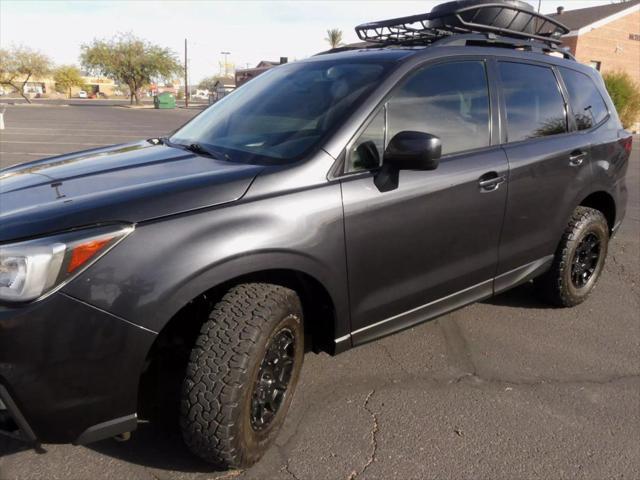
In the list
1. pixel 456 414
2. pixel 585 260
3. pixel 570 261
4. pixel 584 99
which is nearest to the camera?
pixel 456 414

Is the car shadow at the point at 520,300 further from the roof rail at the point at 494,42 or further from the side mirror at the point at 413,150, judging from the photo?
the side mirror at the point at 413,150

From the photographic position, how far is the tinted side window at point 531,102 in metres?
3.31

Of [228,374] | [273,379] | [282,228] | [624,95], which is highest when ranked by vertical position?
[624,95]

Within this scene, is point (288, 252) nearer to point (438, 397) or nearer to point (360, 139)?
point (360, 139)

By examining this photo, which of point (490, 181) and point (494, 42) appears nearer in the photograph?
point (490, 181)

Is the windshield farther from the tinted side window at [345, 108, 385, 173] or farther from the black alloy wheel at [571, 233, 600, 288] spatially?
the black alloy wheel at [571, 233, 600, 288]

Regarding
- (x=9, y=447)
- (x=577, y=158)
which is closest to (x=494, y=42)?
(x=577, y=158)

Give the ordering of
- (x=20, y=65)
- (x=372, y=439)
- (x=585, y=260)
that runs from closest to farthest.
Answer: (x=372, y=439) < (x=585, y=260) < (x=20, y=65)

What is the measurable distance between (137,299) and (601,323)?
11.0 ft

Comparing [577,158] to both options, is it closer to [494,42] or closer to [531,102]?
[531,102]

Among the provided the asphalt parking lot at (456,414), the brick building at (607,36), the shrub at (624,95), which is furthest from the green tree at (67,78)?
the asphalt parking lot at (456,414)

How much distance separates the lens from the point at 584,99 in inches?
155

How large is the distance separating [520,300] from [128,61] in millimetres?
59033

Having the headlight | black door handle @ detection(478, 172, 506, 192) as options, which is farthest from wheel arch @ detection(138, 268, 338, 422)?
black door handle @ detection(478, 172, 506, 192)
